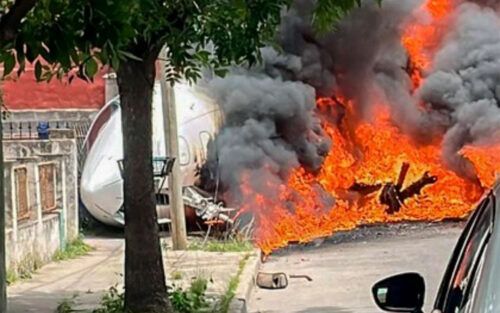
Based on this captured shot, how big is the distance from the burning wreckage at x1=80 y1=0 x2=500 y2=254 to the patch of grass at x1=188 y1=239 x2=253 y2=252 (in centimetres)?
179

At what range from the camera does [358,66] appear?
20.0m

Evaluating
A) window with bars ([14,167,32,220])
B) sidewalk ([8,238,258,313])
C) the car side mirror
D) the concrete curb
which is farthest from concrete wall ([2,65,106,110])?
the car side mirror

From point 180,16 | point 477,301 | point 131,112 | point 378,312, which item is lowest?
point 378,312

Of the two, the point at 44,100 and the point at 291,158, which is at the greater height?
the point at 44,100

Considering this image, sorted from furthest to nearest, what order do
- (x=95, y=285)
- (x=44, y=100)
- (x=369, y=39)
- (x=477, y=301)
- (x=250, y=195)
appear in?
1. (x=44, y=100)
2. (x=369, y=39)
3. (x=250, y=195)
4. (x=95, y=285)
5. (x=477, y=301)

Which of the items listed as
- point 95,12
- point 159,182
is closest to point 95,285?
point 159,182

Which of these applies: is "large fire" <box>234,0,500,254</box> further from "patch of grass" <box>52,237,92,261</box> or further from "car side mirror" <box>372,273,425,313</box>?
"car side mirror" <box>372,273,425,313</box>

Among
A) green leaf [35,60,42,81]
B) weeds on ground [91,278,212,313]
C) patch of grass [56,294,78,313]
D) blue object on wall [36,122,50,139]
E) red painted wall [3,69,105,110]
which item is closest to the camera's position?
green leaf [35,60,42,81]

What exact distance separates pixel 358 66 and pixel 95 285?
9.32 metres

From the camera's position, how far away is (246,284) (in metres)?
11.9

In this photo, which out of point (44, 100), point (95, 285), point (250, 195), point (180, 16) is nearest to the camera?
point (180, 16)

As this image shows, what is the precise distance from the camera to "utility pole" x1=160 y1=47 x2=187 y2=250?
14789mm

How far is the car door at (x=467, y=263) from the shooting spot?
10.7 ft

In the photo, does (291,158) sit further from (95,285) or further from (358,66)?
(95,285)
